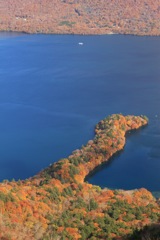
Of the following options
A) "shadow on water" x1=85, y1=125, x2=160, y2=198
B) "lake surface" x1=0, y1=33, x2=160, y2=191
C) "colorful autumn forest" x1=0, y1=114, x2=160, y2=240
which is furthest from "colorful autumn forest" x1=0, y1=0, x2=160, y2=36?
"colorful autumn forest" x1=0, y1=114, x2=160, y2=240

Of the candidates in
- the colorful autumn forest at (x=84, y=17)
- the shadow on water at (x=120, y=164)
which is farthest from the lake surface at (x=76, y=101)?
the colorful autumn forest at (x=84, y=17)

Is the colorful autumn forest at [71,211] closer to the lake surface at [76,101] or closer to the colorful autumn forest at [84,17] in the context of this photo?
the lake surface at [76,101]

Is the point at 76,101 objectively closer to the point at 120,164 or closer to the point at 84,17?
the point at 120,164

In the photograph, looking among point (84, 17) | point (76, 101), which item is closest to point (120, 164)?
point (76, 101)

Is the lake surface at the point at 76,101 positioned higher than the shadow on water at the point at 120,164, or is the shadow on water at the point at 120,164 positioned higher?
the lake surface at the point at 76,101

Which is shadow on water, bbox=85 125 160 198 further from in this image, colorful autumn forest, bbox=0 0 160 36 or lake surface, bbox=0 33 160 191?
colorful autumn forest, bbox=0 0 160 36

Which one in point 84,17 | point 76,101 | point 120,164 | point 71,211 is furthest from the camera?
point 84,17
